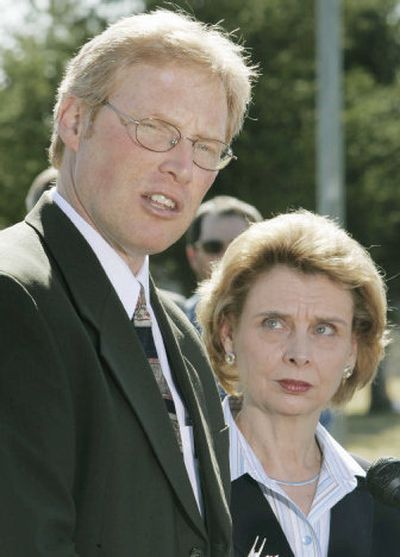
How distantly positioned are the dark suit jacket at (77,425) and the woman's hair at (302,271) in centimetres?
124

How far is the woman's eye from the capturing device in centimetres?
348

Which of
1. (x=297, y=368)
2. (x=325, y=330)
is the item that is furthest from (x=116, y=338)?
(x=325, y=330)

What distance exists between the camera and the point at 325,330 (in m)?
3.49

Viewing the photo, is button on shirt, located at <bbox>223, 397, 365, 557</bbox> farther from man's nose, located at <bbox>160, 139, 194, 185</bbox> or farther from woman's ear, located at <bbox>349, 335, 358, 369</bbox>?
man's nose, located at <bbox>160, 139, 194, 185</bbox>

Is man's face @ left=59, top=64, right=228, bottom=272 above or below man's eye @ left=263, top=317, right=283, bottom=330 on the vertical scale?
above

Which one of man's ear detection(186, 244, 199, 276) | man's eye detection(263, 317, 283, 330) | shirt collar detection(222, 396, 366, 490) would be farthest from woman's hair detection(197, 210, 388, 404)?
man's ear detection(186, 244, 199, 276)

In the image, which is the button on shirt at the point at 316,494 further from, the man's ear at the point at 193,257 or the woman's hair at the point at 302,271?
the man's ear at the point at 193,257

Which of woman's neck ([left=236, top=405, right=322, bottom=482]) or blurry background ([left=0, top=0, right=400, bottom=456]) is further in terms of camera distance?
blurry background ([left=0, top=0, right=400, bottom=456])

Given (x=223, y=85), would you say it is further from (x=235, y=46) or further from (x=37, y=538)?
(x=37, y=538)

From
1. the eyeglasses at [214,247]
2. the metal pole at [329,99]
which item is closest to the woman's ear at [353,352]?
the eyeglasses at [214,247]

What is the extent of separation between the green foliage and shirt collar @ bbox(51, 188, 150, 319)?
19.8 meters

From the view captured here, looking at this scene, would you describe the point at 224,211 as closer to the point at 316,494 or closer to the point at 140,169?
the point at 316,494

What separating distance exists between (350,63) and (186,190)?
24663 millimetres

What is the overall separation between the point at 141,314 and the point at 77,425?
420mm
